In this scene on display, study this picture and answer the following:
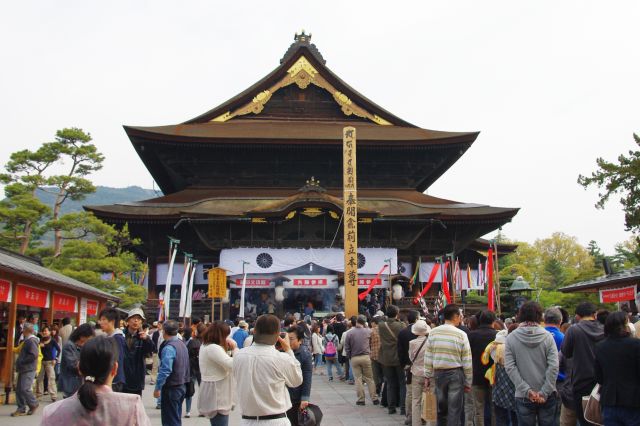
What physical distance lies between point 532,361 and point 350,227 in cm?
1719

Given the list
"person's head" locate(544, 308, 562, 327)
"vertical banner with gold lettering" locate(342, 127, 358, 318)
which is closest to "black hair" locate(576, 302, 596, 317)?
"person's head" locate(544, 308, 562, 327)

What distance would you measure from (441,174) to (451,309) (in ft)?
95.8

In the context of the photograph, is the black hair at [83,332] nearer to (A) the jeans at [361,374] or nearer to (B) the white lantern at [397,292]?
(A) the jeans at [361,374]

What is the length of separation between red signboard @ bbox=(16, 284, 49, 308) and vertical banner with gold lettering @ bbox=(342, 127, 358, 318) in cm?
1002

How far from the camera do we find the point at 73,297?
58.8 ft

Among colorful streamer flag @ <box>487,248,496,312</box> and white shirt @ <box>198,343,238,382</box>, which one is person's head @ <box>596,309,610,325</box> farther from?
colorful streamer flag @ <box>487,248,496,312</box>

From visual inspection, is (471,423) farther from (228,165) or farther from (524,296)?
(228,165)

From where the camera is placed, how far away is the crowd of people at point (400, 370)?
520 centimetres

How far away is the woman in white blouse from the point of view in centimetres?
677

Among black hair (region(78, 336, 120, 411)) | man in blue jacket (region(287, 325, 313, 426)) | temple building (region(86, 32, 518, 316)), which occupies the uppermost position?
temple building (region(86, 32, 518, 316))

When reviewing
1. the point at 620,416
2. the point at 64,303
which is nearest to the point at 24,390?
the point at 64,303

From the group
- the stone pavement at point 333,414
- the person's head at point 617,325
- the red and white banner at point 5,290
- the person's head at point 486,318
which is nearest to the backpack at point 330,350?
the stone pavement at point 333,414

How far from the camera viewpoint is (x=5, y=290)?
12344mm

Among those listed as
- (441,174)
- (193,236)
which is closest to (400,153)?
(441,174)
